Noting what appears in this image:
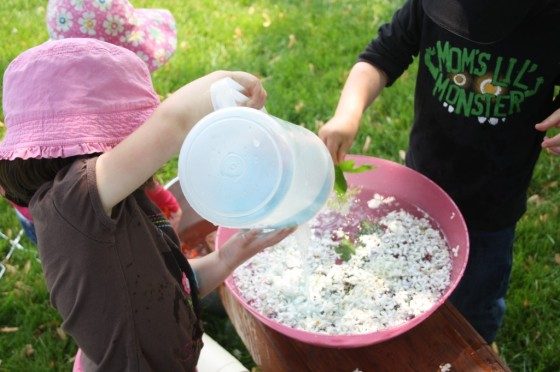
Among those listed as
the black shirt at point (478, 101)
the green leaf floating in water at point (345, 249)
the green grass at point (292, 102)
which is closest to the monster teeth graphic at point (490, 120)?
the black shirt at point (478, 101)

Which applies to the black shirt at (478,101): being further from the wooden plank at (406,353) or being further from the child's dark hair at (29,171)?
the child's dark hair at (29,171)

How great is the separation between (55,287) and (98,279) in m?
0.08

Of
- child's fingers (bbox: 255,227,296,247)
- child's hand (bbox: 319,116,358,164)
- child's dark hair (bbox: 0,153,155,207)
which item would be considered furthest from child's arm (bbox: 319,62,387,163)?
child's dark hair (bbox: 0,153,155,207)

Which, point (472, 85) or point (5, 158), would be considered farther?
point (472, 85)

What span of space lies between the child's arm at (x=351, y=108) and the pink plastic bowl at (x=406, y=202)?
5.8 inches

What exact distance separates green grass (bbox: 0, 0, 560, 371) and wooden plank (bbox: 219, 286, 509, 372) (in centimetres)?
59

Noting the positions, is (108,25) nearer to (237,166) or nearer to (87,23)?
(87,23)

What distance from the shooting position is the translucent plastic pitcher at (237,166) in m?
0.71

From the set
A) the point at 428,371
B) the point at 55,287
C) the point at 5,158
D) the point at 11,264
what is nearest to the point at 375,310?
the point at 428,371

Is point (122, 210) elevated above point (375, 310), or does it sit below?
above

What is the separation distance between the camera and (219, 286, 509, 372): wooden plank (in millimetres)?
1105

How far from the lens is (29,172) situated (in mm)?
881

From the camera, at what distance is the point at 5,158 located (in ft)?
2.83

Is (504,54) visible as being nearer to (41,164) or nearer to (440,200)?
(440,200)
